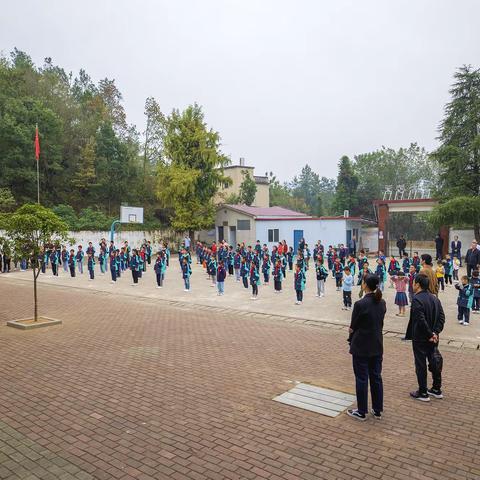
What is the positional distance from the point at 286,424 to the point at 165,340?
4.81 meters

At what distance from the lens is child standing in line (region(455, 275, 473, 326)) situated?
1072cm

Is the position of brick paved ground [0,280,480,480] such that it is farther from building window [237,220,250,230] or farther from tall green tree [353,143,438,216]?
tall green tree [353,143,438,216]

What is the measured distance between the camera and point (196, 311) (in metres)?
13.4

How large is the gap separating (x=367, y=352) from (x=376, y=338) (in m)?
0.22

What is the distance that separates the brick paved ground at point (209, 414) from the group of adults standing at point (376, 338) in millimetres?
368

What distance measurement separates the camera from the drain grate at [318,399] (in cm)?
595

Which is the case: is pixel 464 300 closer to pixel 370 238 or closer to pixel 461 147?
pixel 461 147

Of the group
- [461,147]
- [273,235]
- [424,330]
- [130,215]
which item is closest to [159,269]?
[424,330]

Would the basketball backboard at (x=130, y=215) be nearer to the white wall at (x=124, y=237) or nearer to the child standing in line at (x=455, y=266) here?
the white wall at (x=124, y=237)

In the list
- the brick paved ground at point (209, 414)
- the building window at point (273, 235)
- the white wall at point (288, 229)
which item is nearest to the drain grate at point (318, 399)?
the brick paved ground at point (209, 414)

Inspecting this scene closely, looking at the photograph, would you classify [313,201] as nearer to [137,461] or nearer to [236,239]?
[236,239]

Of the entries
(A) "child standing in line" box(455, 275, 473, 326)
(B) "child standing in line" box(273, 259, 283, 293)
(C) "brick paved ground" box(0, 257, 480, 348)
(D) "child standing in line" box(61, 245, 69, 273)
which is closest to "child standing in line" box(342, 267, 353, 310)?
(C) "brick paved ground" box(0, 257, 480, 348)

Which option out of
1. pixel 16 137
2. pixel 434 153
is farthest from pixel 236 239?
pixel 16 137

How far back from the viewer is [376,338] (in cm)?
559
